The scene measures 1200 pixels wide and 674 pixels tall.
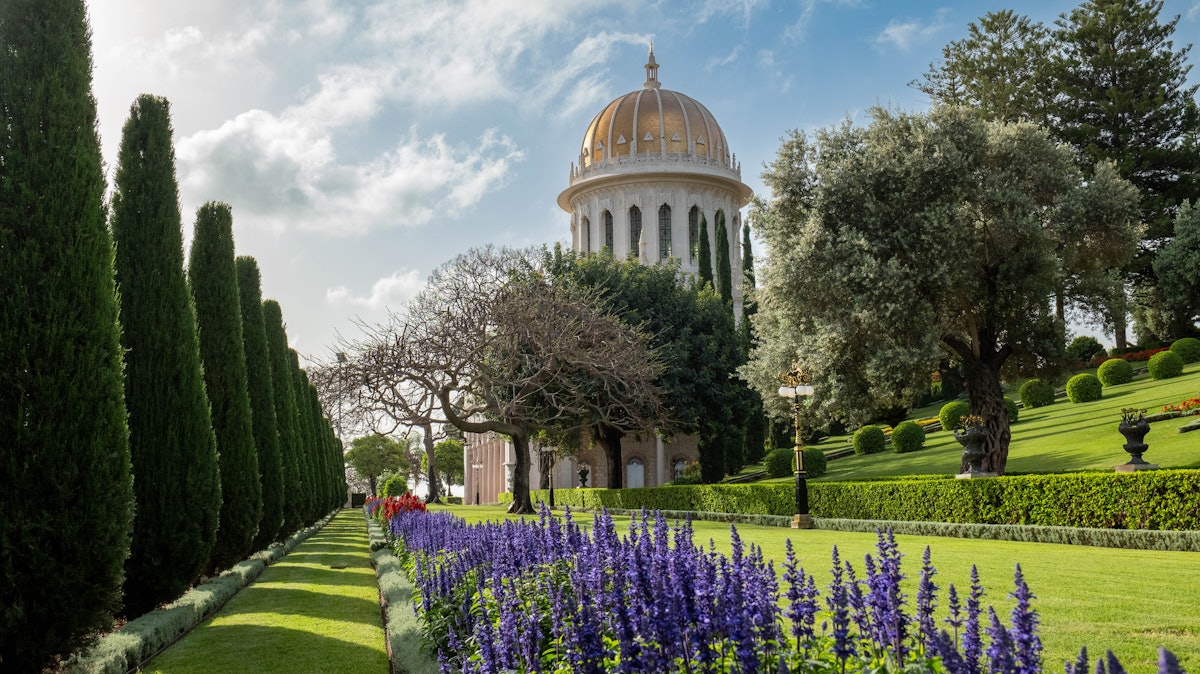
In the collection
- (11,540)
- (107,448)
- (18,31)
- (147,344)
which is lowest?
(11,540)

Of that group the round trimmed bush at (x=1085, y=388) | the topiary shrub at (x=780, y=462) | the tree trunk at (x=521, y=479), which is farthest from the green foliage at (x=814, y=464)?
the tree trunk at (x=521, y=479)

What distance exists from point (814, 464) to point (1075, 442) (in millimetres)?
10072

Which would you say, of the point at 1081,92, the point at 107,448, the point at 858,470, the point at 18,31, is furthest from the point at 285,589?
→ the point at 1081,92

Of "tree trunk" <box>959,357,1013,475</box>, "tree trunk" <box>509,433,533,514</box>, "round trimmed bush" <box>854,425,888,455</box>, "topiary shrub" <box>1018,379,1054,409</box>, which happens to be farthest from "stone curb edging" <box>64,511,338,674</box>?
"topiary shrub" <box>1018,379,1054,409</box>

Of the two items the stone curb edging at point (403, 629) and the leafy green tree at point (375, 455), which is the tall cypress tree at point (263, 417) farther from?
the leafy green tree at point (375, 455)

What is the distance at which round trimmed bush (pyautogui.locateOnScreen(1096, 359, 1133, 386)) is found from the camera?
3594 centimetres

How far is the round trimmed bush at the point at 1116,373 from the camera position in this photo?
3594 centimetres

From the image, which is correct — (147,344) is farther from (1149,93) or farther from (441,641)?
(1149,93)

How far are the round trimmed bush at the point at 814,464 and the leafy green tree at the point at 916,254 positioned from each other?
10.4 meters

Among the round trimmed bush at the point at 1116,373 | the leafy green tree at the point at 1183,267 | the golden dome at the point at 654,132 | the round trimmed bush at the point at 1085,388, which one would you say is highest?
the golden dome at the point at 654,132

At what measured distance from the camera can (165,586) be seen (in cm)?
1029

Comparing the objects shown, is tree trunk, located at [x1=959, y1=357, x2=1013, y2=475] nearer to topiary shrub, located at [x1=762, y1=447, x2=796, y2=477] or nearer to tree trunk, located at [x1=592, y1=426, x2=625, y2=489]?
Answer: topiary shrub, located at [x1=762, y1=447, x2=796, y2=477]

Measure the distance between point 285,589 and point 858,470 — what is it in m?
25.7

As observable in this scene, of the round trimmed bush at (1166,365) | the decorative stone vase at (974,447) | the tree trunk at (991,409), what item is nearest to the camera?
the decorative stone vase at (974,447)
